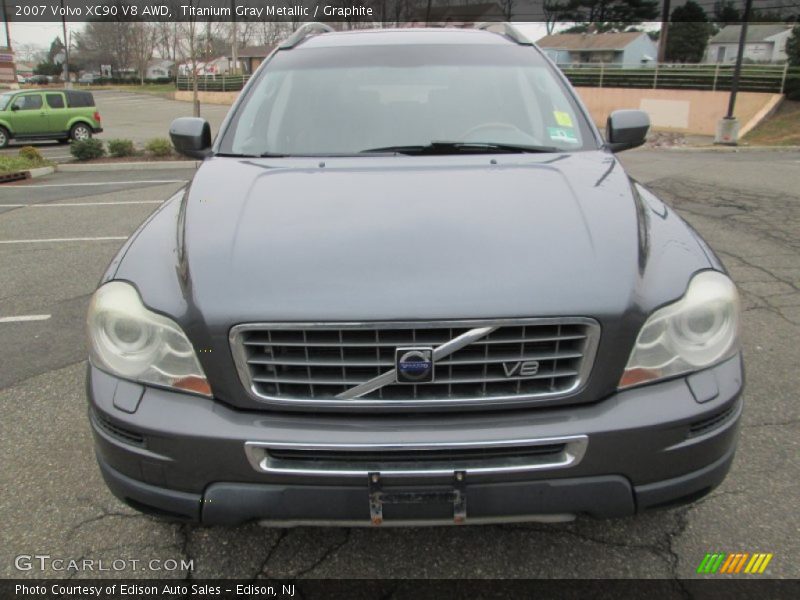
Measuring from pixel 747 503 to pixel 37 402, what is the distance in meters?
3.37

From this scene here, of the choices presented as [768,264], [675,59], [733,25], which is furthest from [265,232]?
[733,25]

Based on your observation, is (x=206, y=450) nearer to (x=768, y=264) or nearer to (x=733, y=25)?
(x=768, y=264)

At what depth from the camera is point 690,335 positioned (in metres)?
1.92

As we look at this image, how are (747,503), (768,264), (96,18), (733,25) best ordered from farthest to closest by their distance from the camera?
(96,18) → (733,25) → (768,264) → (747,503)

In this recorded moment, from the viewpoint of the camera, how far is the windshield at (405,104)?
298cm

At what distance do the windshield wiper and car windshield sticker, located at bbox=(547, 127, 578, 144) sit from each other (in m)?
0.10

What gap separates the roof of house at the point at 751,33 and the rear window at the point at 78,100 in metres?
59.2

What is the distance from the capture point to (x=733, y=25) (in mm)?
63688

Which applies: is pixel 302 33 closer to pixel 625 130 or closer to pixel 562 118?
pixel 562 118

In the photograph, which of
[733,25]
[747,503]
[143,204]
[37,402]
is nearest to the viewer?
[747,503]

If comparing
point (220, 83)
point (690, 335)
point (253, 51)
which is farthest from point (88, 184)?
point (253, 51)

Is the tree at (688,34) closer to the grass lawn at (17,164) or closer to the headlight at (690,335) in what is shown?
the grass lawn at (17,164)

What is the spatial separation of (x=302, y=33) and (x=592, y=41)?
62.4 metres

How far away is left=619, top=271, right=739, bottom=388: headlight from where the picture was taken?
6.13ft
